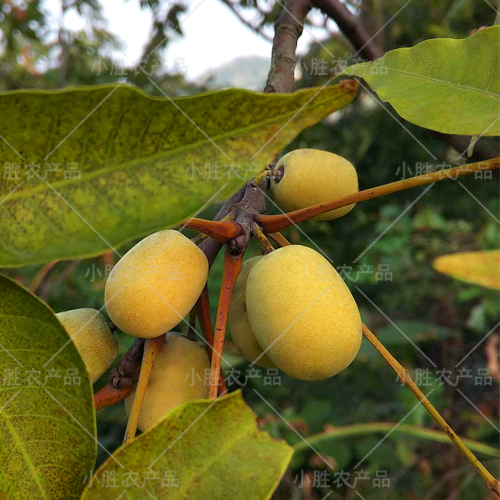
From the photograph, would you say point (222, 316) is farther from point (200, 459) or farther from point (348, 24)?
point (348, 24)

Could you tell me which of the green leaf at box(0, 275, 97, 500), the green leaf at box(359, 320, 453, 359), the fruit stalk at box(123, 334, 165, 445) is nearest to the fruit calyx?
the fruit stalk at box(123, 334, 165, 445)

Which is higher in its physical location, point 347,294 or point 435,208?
point 347,294

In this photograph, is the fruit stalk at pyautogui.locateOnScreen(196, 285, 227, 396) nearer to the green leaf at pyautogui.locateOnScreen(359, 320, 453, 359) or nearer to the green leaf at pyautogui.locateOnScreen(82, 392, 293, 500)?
the green leaf at pyautogui.locateOnScreen(82, 392, 293, 500)

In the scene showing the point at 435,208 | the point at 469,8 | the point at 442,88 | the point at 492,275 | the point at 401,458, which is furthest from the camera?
the point at 435,208

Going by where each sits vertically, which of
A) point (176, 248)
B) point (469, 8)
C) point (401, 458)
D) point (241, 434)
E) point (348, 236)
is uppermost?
point (469, 8)

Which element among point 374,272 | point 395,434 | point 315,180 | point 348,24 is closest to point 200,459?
point 315,180

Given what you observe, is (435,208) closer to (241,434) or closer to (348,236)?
(348,236)

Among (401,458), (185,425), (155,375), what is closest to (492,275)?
(155,375)
